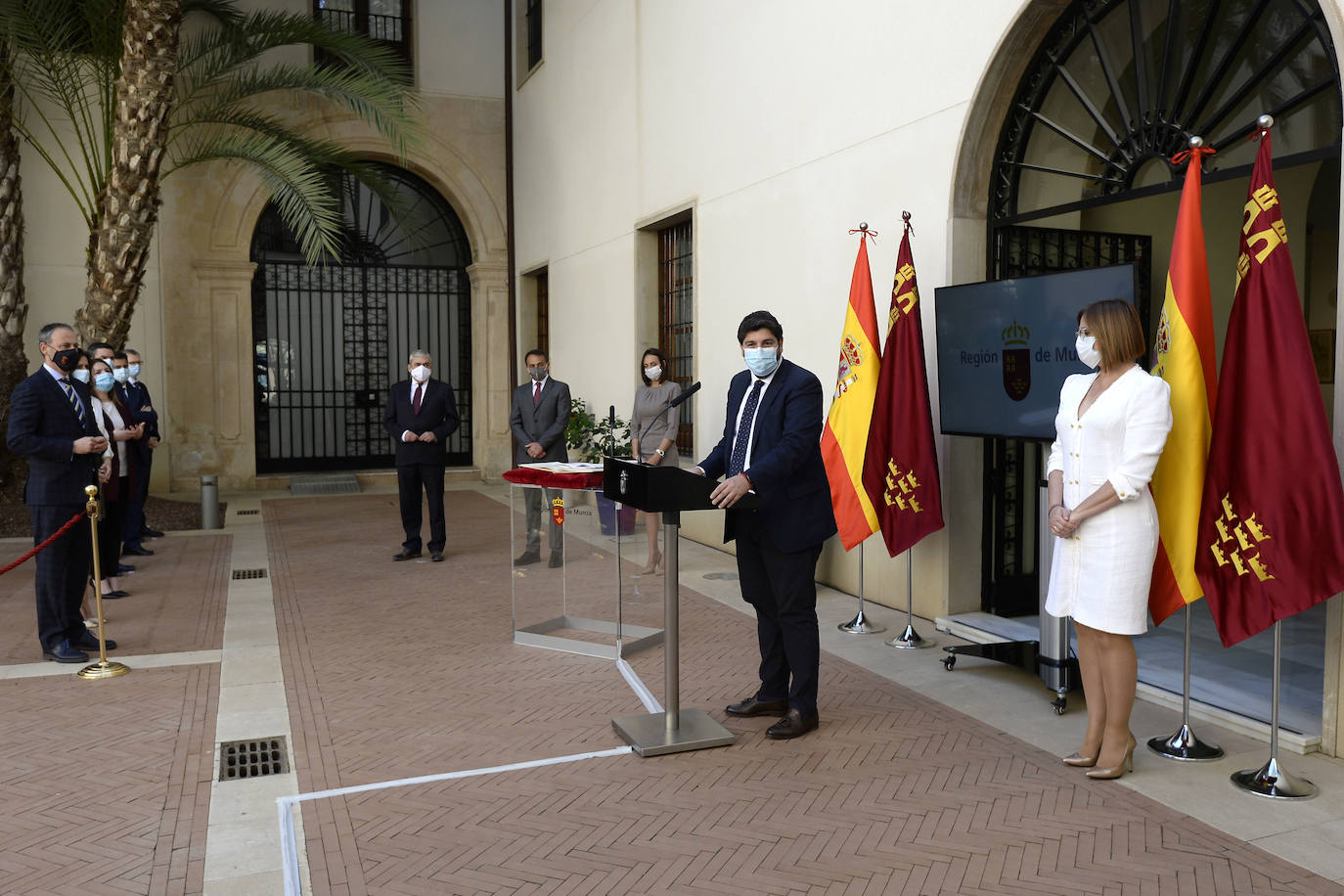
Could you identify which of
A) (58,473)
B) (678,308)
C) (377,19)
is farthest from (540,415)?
(377,19)

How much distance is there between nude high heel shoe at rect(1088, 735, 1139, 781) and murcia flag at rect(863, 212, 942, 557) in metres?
2.10

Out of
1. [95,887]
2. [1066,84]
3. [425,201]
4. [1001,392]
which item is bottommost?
[95,887]

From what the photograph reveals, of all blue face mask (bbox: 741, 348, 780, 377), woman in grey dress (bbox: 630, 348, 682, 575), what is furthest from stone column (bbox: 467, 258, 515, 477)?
blue face mask (bbox: 741, 348, 780, 377)

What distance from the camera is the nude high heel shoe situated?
4133 mm

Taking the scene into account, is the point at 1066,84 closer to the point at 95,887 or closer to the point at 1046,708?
the point at 1046,708

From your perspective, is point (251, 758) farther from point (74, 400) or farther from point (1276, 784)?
point (1276, 784)

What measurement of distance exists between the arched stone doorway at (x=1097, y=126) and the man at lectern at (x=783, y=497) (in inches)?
67.1

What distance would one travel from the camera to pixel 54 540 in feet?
19.4

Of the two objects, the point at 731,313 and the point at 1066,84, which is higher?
the point at 1066,84

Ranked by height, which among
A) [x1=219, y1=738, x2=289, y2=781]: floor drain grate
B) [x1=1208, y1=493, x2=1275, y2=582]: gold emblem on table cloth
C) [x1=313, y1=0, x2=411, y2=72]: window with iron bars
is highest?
[x1=313, y1=0, x2=411, y2=72]: window with iron bars

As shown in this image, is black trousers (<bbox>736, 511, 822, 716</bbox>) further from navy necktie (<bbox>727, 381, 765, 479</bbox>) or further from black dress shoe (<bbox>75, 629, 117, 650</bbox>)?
black dress shoe (<bbox>75, 629, 117, 650</bbox>)

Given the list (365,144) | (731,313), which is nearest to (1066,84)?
(731,313)

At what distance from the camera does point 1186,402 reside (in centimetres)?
424

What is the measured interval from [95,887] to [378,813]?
928 millimetres
